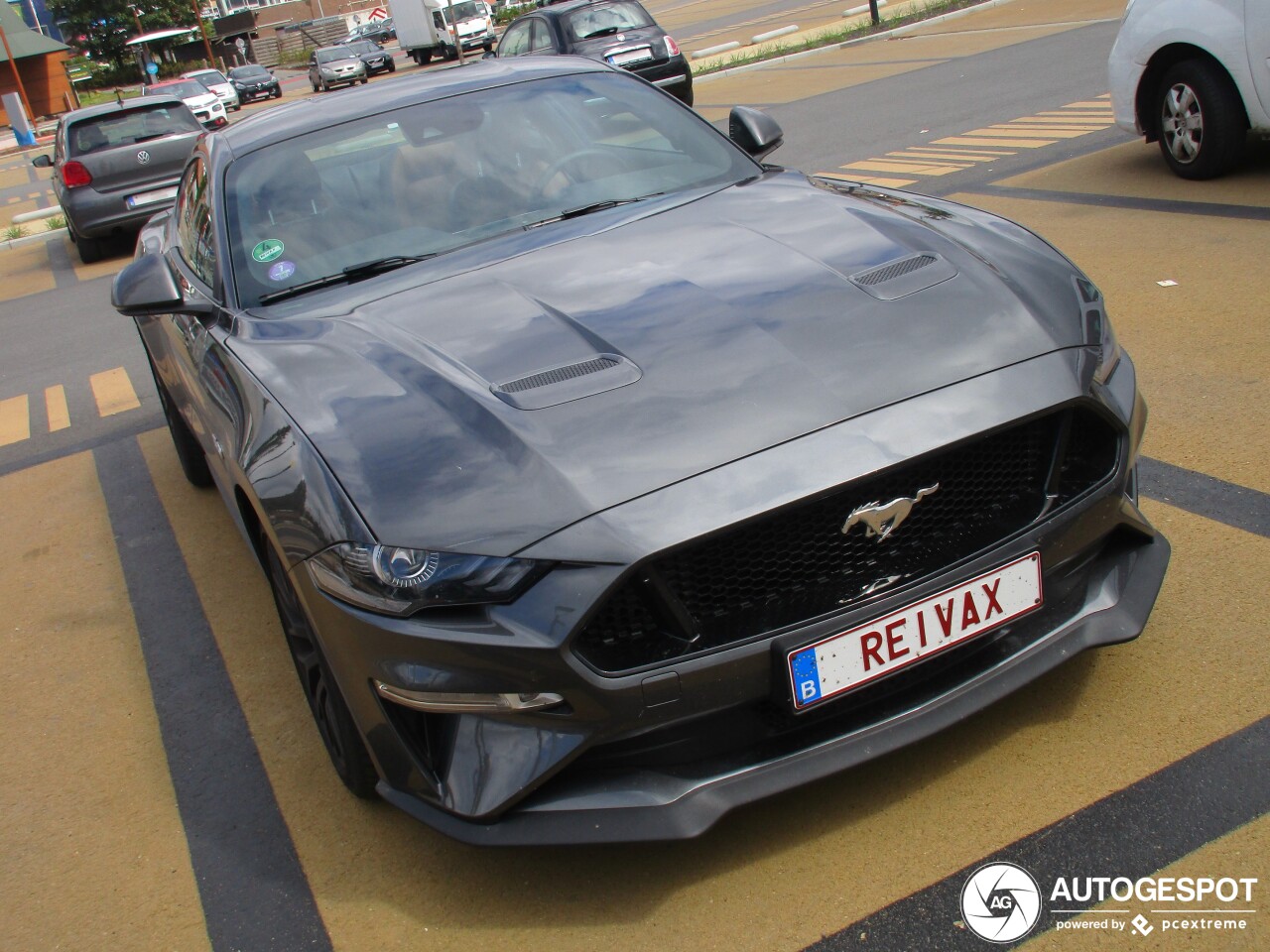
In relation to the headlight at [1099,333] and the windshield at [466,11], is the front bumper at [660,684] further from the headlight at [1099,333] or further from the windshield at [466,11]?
the windshield at [466,11]

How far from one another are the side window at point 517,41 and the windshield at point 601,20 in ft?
3.84

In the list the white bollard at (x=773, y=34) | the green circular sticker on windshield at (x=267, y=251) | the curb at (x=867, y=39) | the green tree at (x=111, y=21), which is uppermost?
the green tree at (x=111, y=21)

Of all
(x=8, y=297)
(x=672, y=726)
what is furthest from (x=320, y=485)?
(x=8, y=297)

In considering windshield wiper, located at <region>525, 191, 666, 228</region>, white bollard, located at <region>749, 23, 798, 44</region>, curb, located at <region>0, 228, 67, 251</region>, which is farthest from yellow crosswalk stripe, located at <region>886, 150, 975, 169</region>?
white bollard, located at <region>749, 23, 798, 44</region>

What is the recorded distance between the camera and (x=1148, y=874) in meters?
2.36

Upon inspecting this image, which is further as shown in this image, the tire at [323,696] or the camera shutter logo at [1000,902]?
the tire at [323,696]

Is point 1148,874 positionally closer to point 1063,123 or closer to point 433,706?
point 433,706

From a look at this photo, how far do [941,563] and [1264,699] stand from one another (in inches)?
35.0

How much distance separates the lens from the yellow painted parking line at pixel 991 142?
9.69 metres

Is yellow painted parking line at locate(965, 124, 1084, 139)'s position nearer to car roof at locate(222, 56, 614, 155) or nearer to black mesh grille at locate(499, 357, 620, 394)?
car roof at locate(222, 56, 614, 155)

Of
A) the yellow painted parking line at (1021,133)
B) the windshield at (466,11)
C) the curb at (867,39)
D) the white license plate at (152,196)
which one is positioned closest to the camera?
the yellow painted parking line at (1021,133)

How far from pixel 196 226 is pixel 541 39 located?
14108 mm

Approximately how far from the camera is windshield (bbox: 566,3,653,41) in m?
17.0
